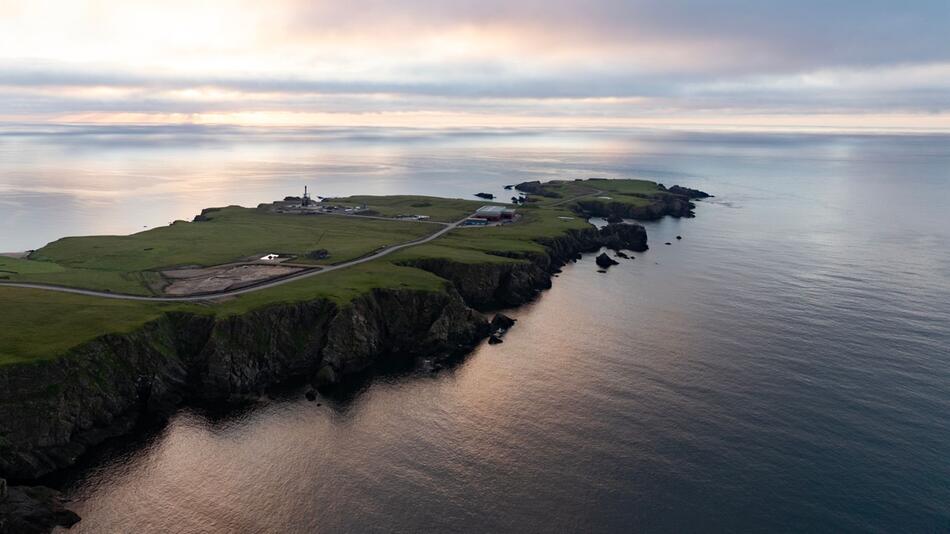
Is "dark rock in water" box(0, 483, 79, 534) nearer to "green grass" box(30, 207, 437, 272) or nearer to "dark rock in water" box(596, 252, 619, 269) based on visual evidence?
"green grass" box(30, 207, 437, 272)

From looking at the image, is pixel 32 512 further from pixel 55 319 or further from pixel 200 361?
pixel 55 319

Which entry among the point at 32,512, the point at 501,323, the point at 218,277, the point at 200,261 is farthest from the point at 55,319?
the point at 501,323

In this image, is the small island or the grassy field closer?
the small island

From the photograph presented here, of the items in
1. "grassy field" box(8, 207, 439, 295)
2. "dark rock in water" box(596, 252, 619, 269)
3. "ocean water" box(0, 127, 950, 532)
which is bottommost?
"ocean water" box(0, 127, 950, 532)

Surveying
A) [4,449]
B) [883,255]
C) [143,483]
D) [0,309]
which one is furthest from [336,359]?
[883,255]

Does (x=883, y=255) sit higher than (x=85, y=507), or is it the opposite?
(x=883, y=255)

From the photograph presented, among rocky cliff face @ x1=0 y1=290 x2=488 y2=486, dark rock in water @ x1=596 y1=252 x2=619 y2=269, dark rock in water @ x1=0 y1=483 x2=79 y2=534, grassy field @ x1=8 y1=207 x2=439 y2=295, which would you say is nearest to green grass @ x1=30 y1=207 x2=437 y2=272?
grassy field @ x1=8 y1=207 x2=439 y2=295

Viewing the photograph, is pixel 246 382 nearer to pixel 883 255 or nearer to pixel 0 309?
pixel 0 309

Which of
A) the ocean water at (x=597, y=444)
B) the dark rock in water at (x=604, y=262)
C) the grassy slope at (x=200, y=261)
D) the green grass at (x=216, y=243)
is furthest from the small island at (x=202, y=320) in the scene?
the dark rock in water at (x=604, y=262)
